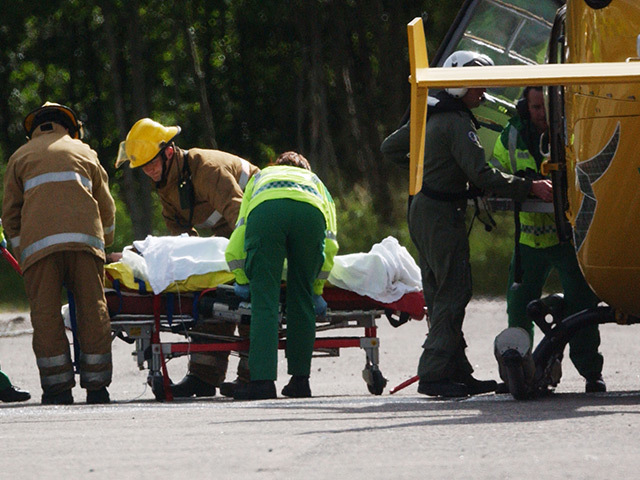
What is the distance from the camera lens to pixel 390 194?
24.1m

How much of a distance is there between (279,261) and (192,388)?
1.53 meters

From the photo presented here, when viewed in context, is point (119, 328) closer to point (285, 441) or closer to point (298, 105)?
point (285, 441)

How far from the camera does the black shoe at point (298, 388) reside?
861cm

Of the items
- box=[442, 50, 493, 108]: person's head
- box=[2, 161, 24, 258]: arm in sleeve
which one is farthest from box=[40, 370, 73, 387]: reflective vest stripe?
box=[442, 50, 493, 108]: person's head

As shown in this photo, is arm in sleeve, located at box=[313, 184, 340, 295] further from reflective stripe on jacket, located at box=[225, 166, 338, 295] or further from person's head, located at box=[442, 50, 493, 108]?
person's head, located at box=[442, 50, 493, 108]

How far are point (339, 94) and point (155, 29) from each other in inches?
152

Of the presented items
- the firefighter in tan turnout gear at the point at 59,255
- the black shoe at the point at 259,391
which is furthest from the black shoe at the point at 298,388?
the firefighter in tan turnout gear at the point at 59,255

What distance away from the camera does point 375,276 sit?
8.88 m

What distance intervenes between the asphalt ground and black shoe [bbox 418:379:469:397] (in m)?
0.08

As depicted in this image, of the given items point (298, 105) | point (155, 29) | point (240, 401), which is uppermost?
point (155, 29)

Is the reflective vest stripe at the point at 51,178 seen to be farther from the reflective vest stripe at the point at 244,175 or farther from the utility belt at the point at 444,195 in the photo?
the utility belt at the point at 444,195

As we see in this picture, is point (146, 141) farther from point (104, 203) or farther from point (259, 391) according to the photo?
point (259, 391)

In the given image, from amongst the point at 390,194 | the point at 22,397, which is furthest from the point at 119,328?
the point at 390,194

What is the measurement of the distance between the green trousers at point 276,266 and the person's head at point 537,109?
4.54ft
